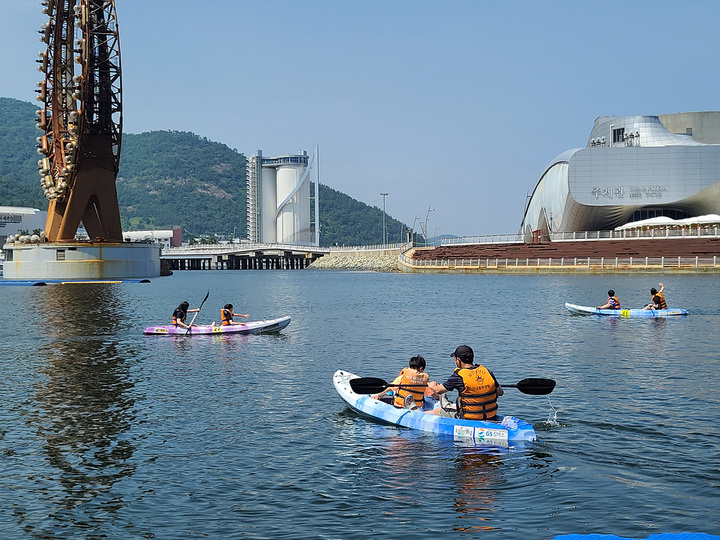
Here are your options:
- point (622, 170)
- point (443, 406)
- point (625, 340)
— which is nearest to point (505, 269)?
point (622, 170)

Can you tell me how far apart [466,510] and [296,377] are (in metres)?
15.1

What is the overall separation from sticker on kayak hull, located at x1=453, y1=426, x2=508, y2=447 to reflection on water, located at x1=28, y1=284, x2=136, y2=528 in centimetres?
749

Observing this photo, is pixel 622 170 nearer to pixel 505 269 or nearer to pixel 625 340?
pixel 505 269

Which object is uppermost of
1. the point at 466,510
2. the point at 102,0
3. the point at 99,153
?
the point at 102,0

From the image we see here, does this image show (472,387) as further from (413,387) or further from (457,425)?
(413,387)

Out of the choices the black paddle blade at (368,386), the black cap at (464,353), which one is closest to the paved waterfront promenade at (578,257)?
the black paddle blade at (368,386)

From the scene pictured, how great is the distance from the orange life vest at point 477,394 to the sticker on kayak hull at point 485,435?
1.21ft

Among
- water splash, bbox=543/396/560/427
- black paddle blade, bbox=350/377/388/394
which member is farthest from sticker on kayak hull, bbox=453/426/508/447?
black paddle blade, bbox=350/377/388/394

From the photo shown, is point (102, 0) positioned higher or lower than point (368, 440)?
higher

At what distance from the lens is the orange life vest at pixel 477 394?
59.0ft

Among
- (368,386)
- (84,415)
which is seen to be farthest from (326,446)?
(84,415)

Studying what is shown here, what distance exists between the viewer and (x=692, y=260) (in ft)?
326

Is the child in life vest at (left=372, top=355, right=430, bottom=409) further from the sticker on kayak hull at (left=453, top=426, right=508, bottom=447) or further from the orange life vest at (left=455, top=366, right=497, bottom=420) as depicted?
the sticker on kayak hull at (left=453, top=426, right=508, bottom=447)

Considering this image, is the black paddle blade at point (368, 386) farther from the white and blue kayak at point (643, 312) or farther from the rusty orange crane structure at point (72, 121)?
the rusty orange crane structure at point (72, 121)
